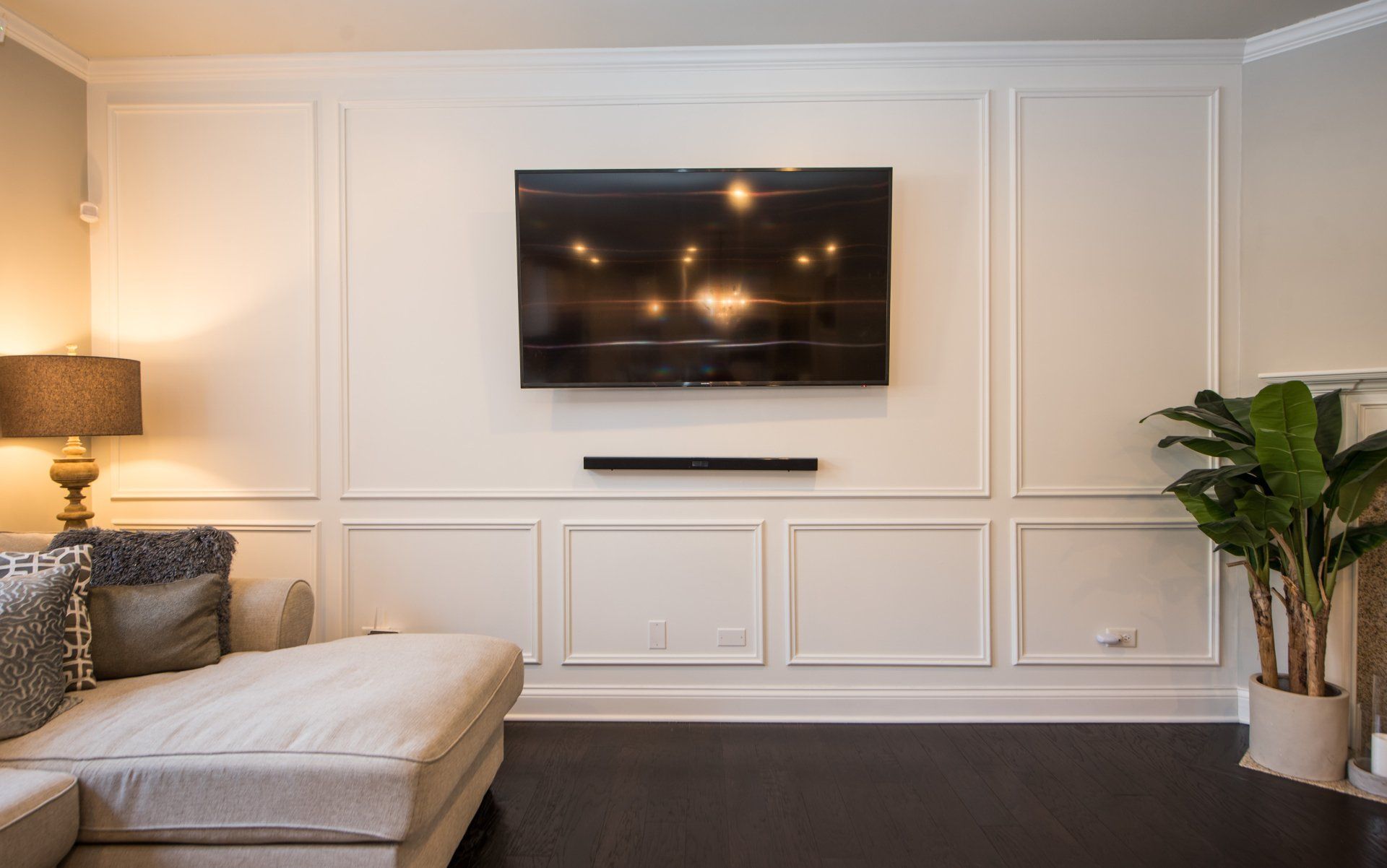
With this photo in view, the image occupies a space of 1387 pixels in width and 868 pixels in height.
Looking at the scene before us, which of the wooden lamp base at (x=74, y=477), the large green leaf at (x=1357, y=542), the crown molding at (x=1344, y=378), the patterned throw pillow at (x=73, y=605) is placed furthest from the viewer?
the wooden lamp base at (x=74, y=477)

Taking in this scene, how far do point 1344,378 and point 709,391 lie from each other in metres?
2.34

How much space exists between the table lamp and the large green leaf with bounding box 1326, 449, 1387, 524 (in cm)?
432

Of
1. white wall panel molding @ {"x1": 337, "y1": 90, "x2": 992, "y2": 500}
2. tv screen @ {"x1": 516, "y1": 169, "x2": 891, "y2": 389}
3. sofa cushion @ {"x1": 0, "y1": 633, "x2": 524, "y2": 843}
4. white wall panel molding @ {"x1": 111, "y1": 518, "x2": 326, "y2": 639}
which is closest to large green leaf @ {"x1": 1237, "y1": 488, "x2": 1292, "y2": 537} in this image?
white wall panel molding @ {"x1": 337, "y1": 90, "x2": 992, "y2": 500}

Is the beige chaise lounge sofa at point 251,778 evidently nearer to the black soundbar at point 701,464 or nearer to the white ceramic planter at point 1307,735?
the black soundbar at point 701,464

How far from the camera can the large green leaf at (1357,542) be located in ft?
7.43

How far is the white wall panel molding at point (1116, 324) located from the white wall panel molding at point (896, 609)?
365mm

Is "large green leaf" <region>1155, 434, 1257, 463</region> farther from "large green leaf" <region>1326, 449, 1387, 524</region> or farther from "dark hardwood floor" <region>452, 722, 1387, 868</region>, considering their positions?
"dark hardwood floor" <region>452, 722, 1387, 868</region>

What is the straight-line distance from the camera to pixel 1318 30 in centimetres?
258

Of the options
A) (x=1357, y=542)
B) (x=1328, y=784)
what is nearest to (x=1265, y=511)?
(x=1357, y=542)

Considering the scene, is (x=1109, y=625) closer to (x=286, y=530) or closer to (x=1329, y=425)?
(x=1329, y=425)

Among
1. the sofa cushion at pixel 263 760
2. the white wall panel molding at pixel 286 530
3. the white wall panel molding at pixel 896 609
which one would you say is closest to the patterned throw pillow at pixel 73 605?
the sofa cushion at pixel 263 760

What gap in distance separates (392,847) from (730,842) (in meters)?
0.94

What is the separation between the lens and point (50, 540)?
6.95 feet

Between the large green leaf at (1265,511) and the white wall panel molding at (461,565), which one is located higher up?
the large green leaf at (1265,511)
